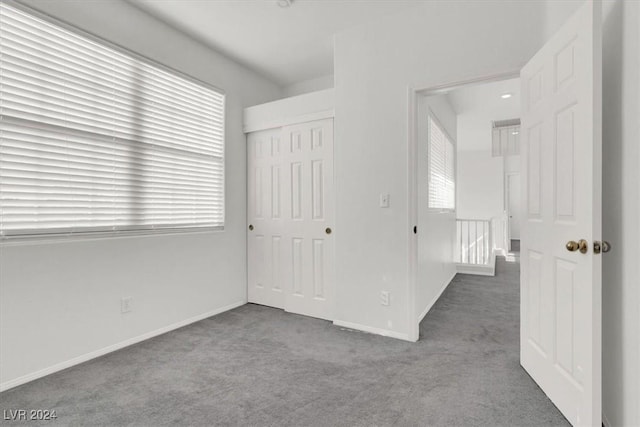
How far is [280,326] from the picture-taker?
307cm

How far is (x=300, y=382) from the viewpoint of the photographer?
6.72ft

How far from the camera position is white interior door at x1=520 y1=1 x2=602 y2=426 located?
1.45 meters

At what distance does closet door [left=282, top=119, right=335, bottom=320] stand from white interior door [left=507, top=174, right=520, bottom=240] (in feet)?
26.7

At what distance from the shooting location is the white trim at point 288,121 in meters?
3.22

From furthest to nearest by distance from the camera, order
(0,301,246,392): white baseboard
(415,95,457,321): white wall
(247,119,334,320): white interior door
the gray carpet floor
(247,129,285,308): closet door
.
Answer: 1. (247,129,285,308): closet door
2. (247,119,334,320): white interior door
3. (415,95,457,321): white wall
4. (0,301,246,392): white baseboard
5. the gray carpet floor

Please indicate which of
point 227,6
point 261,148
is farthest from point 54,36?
point 261,148

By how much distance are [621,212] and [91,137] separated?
3.22 m

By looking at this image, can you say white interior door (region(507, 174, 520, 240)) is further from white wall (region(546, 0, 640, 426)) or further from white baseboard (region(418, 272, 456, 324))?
white wall (region(546, 0, 640, 426))

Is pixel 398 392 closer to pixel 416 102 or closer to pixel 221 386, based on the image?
pixel 221 386

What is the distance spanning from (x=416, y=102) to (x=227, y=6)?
171cm

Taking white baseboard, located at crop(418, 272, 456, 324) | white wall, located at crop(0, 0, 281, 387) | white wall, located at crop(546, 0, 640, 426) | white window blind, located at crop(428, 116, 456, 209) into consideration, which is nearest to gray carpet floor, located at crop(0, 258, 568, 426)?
white wall, located at crop(0, 0, 281, 387)

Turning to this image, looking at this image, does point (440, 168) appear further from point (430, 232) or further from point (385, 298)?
point (385, 298)

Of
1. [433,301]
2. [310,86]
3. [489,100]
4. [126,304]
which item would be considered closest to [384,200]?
[433,301]

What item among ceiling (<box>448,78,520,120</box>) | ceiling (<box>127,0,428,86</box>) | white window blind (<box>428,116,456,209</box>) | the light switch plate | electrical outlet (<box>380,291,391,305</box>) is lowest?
electrical outlet (<box>380,291,391,305</box>)
